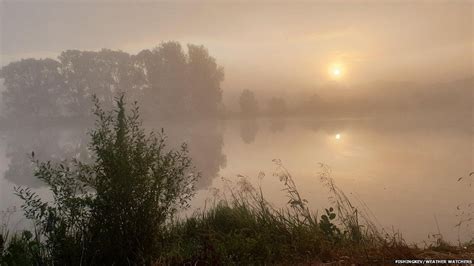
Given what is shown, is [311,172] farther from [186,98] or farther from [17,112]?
[17,112]

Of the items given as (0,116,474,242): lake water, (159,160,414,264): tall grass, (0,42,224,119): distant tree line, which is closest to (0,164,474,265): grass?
(159,160,414,264): tall grass

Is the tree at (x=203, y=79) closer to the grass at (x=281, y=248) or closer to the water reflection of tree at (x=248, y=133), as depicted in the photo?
the water reflection of tree at (x=248, y=133)

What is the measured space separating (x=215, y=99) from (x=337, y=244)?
41.2 meters

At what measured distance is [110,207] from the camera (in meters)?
4.22

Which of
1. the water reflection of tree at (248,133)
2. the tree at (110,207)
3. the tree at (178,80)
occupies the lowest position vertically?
the water reflection of tree at (248,133)

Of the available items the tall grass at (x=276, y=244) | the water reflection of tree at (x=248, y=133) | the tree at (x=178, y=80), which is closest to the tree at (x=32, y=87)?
the tree at (x=178, y=80)

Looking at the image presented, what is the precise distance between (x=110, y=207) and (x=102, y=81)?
3961 cm

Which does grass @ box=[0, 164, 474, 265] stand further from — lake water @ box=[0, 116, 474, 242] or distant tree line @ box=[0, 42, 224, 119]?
distant tree line @ box=[0, 42, 224, 119]

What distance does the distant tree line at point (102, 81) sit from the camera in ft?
134

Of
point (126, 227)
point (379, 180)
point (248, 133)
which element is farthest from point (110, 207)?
point (248, 133)

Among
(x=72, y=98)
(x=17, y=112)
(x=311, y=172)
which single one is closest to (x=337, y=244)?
(x=311, y=172)

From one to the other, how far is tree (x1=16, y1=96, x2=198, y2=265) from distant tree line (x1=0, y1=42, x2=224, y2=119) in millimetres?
37149

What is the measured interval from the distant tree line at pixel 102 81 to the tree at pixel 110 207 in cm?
3715

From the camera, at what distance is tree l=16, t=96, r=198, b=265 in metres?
4.18
